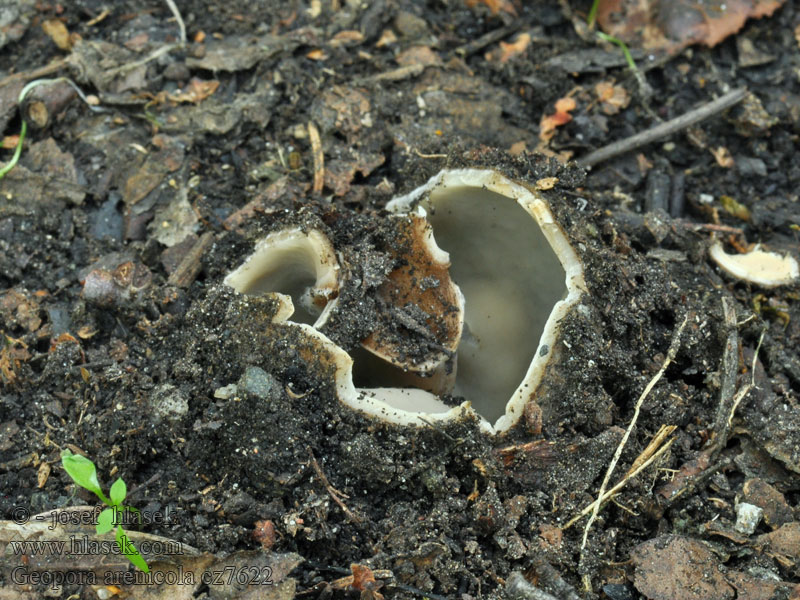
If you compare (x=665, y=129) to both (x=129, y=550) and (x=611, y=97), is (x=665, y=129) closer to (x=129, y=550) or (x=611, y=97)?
(x=611, y=97)

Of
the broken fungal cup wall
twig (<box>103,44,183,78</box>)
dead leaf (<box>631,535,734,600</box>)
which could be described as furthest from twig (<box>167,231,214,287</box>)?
dead leaf (<box>631,535,734,600</box>)

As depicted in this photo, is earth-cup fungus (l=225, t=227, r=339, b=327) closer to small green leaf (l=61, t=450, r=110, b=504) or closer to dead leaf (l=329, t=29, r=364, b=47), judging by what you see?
small green leaf (l=61, t=450, r=110, b=504)

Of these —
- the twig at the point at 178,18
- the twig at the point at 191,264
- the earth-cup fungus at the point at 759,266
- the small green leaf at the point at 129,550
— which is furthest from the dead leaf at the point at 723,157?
the small green leaf at the point at 129,550

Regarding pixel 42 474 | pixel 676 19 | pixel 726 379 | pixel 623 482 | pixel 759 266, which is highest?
pixel 676 19

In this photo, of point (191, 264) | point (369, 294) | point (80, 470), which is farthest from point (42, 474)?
point (369, 294)

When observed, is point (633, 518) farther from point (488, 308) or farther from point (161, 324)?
point (161, 324)

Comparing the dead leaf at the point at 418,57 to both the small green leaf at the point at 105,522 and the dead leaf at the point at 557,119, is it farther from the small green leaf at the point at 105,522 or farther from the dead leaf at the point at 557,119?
the small green leaf at the point at 105,522
